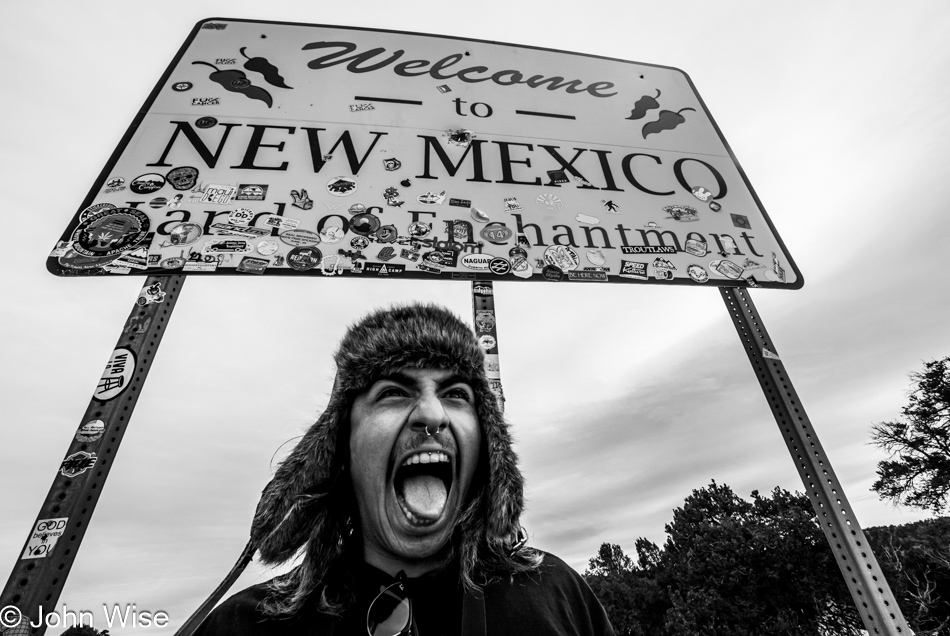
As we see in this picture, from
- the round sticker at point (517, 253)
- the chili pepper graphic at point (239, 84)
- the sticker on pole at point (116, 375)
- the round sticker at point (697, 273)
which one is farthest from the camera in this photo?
the chili pepper graphic at point (239, 84)

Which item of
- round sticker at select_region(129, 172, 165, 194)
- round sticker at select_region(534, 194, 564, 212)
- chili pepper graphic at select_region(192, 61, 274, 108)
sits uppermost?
chili pepper graphic at select_region(192, 61, 274, 108)

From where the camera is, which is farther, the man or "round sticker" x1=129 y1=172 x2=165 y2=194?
"round sticker" x1=129 y1=172 x2=165 y2=194

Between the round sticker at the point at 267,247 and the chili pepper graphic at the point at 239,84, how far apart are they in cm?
132

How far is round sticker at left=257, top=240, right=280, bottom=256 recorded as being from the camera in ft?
7.44

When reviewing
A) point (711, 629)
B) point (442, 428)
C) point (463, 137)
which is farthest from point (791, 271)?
point (711, 629)

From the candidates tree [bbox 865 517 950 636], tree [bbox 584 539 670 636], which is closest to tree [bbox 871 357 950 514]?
tree [bbox 865 517 950 636]

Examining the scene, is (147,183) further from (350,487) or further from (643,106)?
(643,106)

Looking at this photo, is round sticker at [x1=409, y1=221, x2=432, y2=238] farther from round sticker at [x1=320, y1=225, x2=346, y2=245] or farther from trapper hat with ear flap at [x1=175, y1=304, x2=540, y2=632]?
trapper hat with ear flap at [x1=175, y1=304, x2=540, y2=632]

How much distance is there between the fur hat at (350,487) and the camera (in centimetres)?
181

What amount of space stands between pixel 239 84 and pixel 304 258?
→ 1.76m

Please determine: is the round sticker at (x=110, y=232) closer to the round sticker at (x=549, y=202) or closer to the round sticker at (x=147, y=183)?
the round sticker at (x=147, y=183)

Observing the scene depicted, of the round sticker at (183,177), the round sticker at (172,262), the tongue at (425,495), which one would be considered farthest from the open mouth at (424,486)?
the round sticker at (183,177)

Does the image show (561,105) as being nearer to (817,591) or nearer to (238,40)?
(238,40)

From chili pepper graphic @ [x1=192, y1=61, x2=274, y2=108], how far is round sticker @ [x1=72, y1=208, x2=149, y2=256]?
1.23 meters
